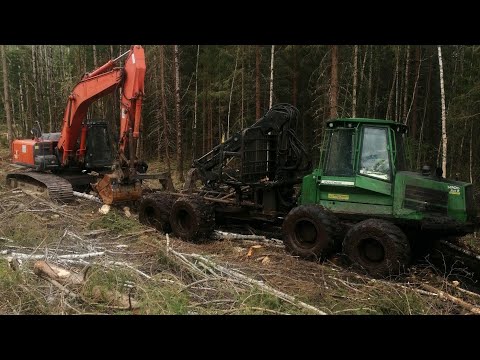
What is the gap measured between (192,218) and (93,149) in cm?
585

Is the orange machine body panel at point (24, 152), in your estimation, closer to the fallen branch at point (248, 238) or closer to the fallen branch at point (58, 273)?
the fallen branch at point (248, 238)

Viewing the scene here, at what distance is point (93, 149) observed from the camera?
13.7 meters

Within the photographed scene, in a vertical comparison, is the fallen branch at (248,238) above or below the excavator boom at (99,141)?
below

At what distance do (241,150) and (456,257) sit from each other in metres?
4.41

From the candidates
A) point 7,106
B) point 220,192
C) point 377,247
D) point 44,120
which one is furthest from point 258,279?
point 44,120

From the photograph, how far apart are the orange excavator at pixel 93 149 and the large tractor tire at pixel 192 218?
220 centimetres

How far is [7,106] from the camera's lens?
80.5 ft

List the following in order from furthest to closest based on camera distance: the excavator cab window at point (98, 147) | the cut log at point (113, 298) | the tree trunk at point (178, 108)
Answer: the tree trunk at point (178, 108), the excavator cab window at point (98, 147), the cut log at point (113, 298)

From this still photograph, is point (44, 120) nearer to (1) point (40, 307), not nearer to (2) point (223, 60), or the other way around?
(2) point (223, 60)

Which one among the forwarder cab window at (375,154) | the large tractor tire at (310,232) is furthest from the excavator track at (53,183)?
the forwarder cab window at (375,154)

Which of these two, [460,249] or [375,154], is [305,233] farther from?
[460,249]

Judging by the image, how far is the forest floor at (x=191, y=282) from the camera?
5414 mm

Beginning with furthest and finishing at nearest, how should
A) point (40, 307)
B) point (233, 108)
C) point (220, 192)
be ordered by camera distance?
point (233, 108) < point (220, 192) < point (40, 307)

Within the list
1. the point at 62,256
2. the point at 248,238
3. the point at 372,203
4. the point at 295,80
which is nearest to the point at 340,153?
the point at 372,203
